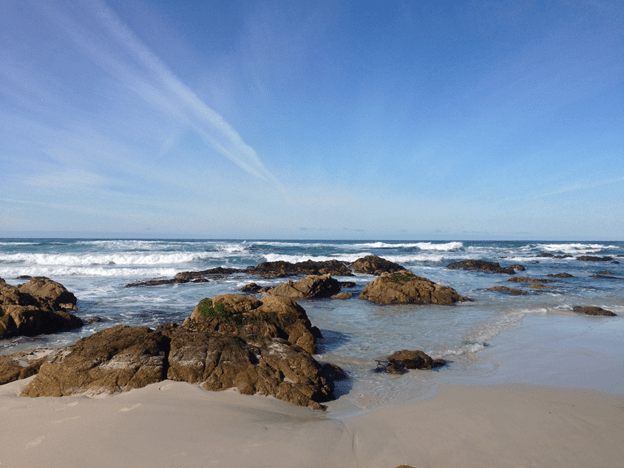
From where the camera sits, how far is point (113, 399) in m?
4.76

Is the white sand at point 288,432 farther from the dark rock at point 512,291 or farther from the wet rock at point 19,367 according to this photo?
the dark rock at point 512,291

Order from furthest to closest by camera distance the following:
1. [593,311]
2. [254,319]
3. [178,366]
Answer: [593,311] → [254,319] → [178,366]

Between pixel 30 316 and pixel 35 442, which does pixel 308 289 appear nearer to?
pixel 30 316

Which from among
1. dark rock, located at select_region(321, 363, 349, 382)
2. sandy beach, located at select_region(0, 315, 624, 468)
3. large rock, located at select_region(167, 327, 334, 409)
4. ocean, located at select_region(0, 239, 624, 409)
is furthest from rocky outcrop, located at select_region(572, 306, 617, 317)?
large rock, located at select_region(167, 327, 334, 409)

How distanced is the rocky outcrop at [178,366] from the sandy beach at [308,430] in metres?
0.22

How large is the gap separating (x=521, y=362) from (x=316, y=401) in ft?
15.2

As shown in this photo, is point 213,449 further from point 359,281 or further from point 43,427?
point 359,281

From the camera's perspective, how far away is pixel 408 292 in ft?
47.2

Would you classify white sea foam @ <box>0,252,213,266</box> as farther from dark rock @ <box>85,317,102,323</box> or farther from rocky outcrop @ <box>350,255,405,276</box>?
dark rock @ <box>85,317,102,323</box>

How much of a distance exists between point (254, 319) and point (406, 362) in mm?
3363

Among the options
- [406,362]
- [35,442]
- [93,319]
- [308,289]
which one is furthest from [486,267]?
[35,442]

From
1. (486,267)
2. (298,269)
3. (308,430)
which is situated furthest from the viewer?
(486,267)

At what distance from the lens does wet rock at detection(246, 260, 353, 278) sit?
23.7 meters

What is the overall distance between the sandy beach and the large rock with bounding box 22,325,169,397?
8.7 inches
